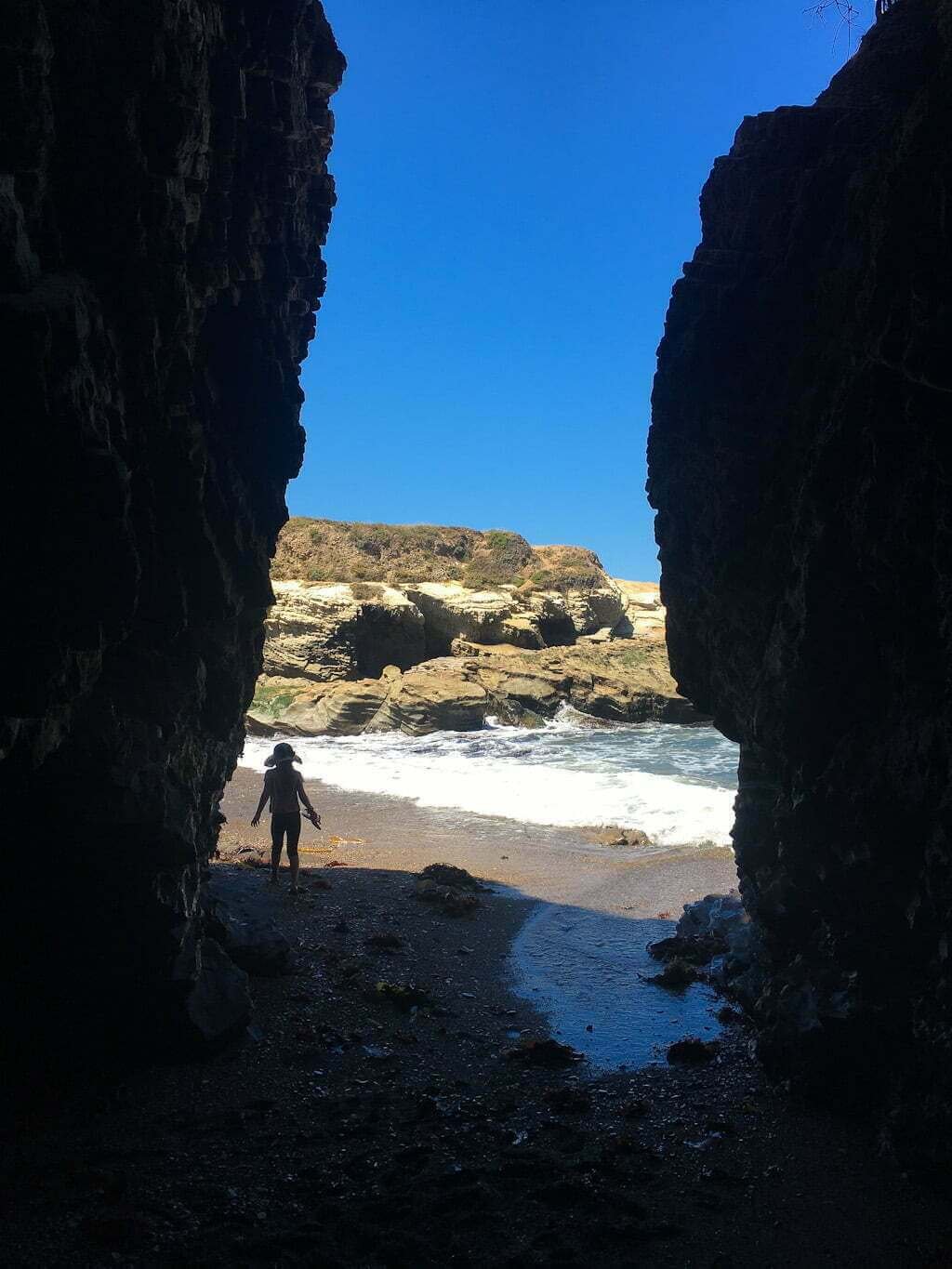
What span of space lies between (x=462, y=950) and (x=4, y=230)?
28.3ft

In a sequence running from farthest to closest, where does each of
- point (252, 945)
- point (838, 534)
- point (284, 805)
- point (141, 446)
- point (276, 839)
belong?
1. point (284, 805)
2. point (276, 839)
3. point (252, 945)
4. point (838, 534)
5. point (141, 446)

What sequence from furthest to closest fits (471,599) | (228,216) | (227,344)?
(471,599)
(227,344)
(228,216)

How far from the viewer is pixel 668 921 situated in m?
11.6

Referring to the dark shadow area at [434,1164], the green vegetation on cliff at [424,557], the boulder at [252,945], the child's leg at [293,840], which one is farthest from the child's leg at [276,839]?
the green vegetation on cliff at [424,557]

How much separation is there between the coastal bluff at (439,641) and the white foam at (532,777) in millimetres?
1883

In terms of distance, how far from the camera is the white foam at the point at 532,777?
19.0m

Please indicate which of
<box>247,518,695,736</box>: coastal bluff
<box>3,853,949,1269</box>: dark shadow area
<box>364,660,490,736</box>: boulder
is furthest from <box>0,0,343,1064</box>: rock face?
<box>247,518,695,736</box>: coastal bluff

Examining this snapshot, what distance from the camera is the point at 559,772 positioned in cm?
2431

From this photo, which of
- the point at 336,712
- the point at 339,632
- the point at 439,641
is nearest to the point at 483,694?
the point at 336,712

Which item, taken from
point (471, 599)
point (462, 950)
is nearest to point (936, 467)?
point (462, 950)

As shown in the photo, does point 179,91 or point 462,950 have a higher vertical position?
point 179,91

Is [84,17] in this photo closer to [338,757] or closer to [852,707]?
[852,707]

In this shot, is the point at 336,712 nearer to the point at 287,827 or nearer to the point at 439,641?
the point at 439,641

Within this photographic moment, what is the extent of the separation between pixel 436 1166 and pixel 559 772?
62.1ft
